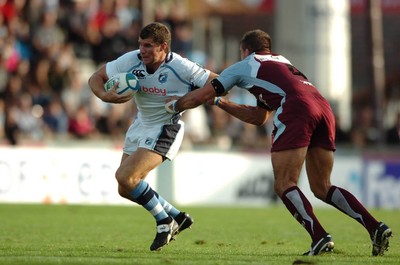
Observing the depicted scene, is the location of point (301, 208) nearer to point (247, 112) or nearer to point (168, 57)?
point (247, 112)

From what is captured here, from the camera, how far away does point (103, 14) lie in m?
25.7

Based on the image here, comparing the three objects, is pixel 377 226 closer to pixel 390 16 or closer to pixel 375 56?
pixel 375 56

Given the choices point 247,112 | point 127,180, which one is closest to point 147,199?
point 127,180

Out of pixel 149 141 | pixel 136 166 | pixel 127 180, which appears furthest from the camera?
pixel 149 141

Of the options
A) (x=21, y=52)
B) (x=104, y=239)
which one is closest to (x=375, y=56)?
(x=21, y=52)

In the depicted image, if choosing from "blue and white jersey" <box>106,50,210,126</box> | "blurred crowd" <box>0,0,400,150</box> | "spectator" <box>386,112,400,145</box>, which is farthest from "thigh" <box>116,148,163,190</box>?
"spectator" <box>386,112,400,145</box>

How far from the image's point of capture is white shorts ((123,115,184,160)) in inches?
446

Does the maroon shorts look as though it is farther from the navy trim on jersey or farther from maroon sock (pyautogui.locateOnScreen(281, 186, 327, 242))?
the navy trim on jersey

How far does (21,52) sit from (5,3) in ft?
4.75

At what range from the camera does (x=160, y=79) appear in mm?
11336

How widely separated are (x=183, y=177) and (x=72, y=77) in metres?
3.55

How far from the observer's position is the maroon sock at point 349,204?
1063cm

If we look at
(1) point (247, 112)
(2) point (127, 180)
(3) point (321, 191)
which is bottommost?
(3) point (321, 191)

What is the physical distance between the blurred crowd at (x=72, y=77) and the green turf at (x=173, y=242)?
9.23 ft
